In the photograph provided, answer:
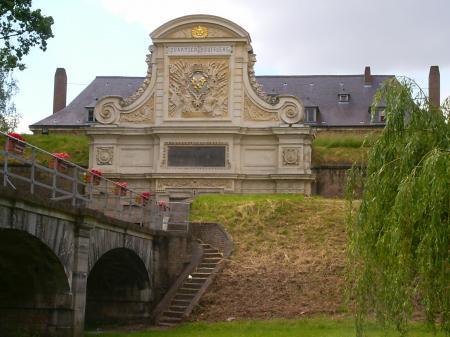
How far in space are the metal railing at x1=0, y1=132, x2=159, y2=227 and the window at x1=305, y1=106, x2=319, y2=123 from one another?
73.6 ft

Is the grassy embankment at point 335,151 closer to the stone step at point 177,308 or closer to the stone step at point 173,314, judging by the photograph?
the stone step at point 177,308

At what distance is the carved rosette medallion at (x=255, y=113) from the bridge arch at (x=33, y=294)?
69.8 ft

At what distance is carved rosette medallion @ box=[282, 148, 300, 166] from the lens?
36.7 meters

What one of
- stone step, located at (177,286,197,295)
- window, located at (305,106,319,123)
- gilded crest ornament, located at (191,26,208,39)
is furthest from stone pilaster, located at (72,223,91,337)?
window, located at (305,106,319,123)

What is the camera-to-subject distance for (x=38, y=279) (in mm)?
17125

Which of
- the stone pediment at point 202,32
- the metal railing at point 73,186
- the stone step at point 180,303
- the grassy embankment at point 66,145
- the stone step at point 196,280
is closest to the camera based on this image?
the metal railing at point 73,186

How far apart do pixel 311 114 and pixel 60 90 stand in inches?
724

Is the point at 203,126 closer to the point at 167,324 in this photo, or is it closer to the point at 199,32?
the point at 199,32

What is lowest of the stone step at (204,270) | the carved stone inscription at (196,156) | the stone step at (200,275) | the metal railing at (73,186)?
the stone step at (200,275)

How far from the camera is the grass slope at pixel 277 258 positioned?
22.2 m

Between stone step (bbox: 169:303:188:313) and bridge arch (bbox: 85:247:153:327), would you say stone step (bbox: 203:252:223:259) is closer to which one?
bridge arch (bbox: 85:247:153:327)

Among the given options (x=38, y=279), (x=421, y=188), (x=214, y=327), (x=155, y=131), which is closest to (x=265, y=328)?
(x=214, y=327)

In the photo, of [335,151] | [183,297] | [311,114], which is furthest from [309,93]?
[183,297]

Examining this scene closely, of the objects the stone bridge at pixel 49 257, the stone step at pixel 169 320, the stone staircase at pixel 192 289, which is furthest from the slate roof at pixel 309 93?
the stone bridge at pixel 49 257
